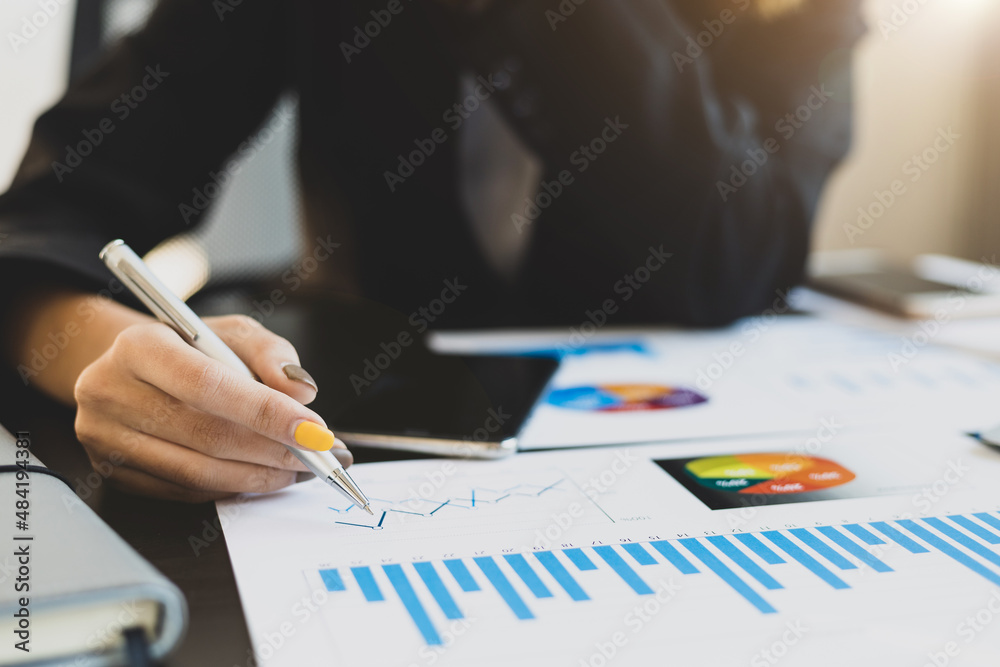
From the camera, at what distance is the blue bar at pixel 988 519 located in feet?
1.24

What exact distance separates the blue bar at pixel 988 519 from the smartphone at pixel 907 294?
513mm

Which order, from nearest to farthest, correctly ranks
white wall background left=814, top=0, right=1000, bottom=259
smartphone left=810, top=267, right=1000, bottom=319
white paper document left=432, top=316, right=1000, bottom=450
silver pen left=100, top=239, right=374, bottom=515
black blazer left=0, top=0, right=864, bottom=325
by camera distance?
1. silver pen left=100, top=239, right=374, bottom=515
2. white paper document left=432, top=316, right=1000, bottom=450
3. black blazer left=0, top=0, right=864, bottom=325
4. smartphone left=810, top=267, right=1000, bottom=319
5. white wall background left=814, top=0, right=1000, bottom=259

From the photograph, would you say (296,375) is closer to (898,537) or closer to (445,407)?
(445,407)

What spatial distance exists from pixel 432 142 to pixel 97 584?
2.34 feet

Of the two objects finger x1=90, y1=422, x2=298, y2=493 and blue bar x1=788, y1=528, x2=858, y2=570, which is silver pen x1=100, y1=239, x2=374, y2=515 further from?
blue bar x1=788, y1=528, x2=858, y2=570

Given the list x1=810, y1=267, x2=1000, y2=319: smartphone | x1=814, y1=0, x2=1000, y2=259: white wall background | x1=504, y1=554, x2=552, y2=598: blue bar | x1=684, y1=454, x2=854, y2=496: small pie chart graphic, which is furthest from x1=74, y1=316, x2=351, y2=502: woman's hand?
x1=814, y1=0, x2=1000, y2=259: white wall background

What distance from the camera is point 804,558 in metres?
0.34

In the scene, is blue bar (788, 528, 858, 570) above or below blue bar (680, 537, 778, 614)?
below

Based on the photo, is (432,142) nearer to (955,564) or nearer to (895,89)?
(955,564)

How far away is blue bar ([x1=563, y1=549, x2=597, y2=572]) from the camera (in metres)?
0.33

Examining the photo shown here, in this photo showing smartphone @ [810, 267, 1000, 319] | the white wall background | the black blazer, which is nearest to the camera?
the black blazer

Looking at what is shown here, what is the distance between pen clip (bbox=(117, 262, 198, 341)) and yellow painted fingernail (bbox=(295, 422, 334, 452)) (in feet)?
0.28

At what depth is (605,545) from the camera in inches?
13.9

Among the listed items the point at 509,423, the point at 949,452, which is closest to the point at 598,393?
the point at 509,423
